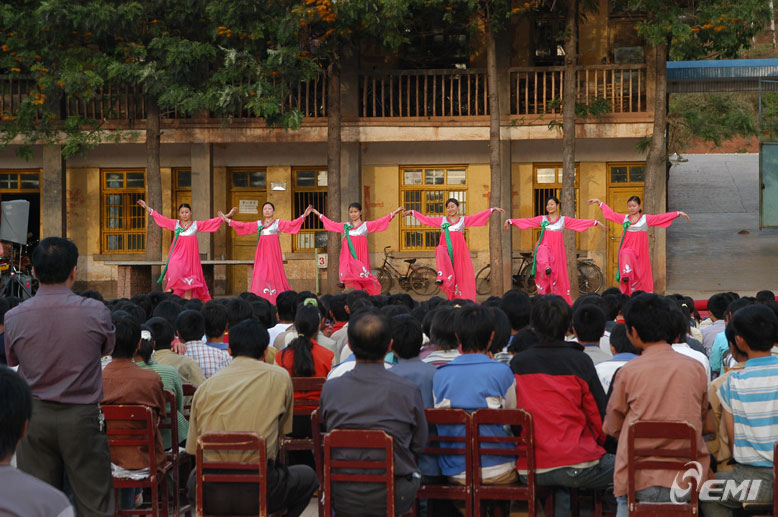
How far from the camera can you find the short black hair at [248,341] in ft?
15.8

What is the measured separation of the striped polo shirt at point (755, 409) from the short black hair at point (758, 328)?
0.07m

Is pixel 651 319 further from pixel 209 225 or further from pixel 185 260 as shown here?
pixel 209 225

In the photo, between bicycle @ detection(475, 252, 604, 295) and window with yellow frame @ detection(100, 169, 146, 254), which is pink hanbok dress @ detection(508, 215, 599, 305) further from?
window with yellow frame @ detection(100, 169, 146, 254)

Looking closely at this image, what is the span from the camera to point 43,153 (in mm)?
20188

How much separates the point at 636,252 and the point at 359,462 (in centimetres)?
1117

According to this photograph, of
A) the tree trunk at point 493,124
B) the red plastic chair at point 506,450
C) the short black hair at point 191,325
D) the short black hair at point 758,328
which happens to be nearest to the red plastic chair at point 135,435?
the short black hair at point 191,325

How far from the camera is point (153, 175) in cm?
1830

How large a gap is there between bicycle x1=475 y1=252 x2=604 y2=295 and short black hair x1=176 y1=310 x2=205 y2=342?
12858mm

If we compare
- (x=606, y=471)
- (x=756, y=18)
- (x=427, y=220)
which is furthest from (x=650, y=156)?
(x=606, y=471)

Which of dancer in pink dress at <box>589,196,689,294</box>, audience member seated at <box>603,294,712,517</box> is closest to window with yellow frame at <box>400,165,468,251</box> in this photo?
dancer in pink dress at <box>589,196,689,294</box>

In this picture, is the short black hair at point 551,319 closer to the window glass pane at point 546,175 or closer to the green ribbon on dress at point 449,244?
the green ribbon on dress at point 449,244

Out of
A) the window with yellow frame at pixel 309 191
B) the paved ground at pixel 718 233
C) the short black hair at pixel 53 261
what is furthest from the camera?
the window with yellow frame at pixel 309 191

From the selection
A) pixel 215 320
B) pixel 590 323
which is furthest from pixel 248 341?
pixel 590 323

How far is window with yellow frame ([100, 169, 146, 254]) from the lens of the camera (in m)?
20.9
